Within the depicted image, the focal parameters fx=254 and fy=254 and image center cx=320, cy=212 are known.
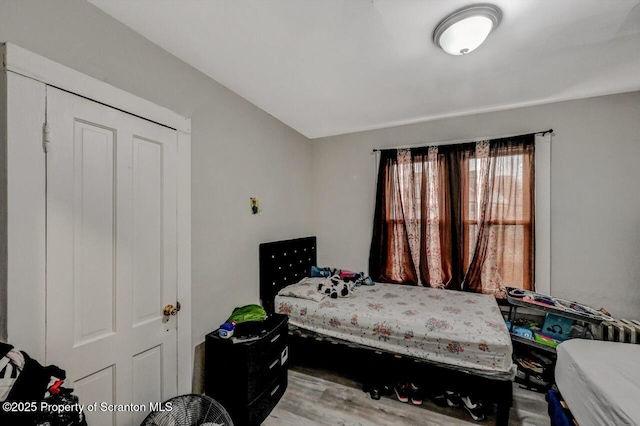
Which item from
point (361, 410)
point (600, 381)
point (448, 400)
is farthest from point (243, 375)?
point (600, 381)

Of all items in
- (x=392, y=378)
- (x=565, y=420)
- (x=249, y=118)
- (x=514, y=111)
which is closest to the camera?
(x=565, y=420)

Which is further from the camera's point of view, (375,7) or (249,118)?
(249,118)

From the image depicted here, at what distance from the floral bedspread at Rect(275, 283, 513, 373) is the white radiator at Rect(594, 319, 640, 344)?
2.53 ft

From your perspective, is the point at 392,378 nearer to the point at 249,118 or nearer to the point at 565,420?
the point at 565,420

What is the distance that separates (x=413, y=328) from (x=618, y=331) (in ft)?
5.47

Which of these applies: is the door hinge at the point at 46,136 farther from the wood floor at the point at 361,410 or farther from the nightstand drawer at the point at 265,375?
the wood floor at the point at 361,410

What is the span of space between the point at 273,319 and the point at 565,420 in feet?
6.58

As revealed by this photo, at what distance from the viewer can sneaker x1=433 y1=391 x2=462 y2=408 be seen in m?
2.02

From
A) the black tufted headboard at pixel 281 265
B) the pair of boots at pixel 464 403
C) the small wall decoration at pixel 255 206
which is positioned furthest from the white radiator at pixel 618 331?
the small wall decoration at pixel 255 206

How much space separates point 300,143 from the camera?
11.7ft

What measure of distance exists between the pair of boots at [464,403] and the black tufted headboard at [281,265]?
5.53 ft

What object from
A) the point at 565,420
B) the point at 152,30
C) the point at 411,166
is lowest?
the point at 565,420

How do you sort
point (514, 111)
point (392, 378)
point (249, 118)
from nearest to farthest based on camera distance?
point (392, 378)
point (249, 118)
point (514, 111)

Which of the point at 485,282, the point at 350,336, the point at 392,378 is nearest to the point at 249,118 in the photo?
the point at 350,336
